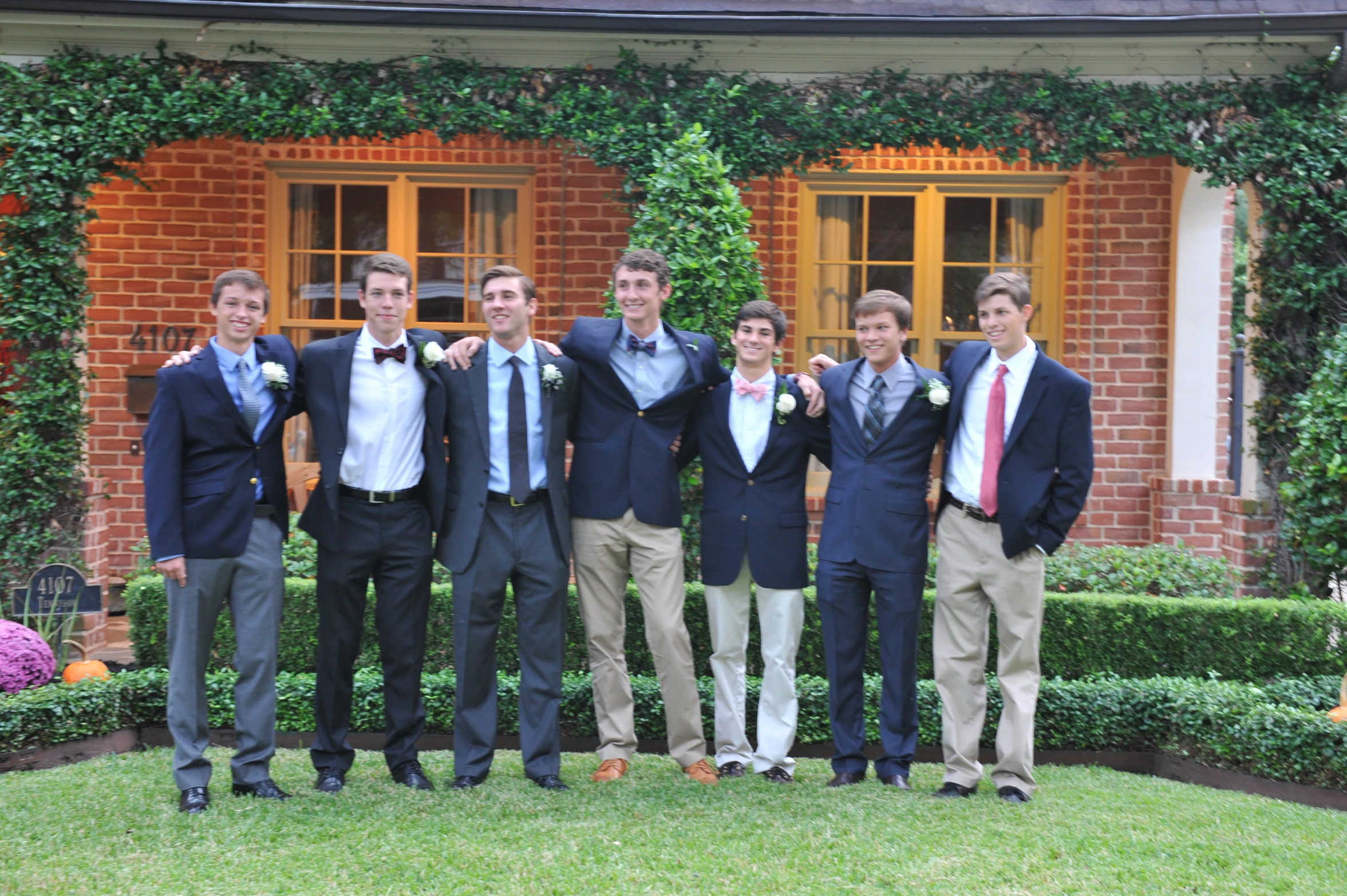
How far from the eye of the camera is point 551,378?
480 centimetres

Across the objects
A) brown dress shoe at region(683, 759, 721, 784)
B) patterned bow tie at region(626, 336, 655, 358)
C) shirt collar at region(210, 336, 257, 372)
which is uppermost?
patterned bow tie at region(626, 336, 655, 358)

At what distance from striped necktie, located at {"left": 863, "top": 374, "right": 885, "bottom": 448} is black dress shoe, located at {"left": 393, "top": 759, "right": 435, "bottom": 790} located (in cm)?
238

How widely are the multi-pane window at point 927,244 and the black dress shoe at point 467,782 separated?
195 inches

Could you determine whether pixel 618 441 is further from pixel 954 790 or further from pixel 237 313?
pixel 954 790

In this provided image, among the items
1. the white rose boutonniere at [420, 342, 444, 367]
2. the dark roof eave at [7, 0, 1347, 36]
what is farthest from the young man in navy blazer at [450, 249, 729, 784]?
the dark roof eave at [7, 0, 1347, 36]

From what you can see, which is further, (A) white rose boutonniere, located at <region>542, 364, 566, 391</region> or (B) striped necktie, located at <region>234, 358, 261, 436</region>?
(A) white rose boutonniere, located at <region>542, 364, 566, 391</region>

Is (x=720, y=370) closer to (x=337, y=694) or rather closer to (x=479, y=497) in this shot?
(x=479, y=497)

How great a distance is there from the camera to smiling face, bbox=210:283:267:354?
4539mm

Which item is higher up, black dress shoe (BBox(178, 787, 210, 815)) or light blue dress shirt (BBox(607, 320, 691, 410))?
light blue dress shirt (BBox(607, 320, 691, 410))

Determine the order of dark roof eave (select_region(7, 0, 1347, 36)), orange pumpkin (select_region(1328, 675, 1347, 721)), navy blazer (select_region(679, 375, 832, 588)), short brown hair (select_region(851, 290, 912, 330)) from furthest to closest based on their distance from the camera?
dark roof eave (select_region(7, 0, 1347, 36)) < orange pumpkin (select_region(1328, 675, 1347, 721)) < navy blazer (select_region(679, 375, 832, 588)) < short brown hair (select_region(851, 290, 912, 330))

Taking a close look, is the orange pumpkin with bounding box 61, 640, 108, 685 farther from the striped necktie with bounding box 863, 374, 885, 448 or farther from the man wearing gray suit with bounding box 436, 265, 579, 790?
the striped necktie with bounding box 863, 374, 885, 448

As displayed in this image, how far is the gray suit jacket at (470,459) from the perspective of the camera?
15.6 ft

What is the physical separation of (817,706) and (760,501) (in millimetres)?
1414

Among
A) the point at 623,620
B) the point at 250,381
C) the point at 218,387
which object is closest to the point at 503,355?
the point at 250,381
